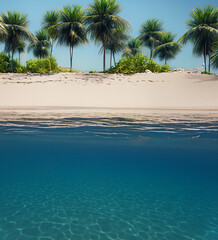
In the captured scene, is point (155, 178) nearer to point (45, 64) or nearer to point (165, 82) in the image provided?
point (165, 82)

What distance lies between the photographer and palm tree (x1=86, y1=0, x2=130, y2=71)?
22.8m

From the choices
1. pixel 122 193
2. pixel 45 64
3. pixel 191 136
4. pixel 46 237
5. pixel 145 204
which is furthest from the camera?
pixel 45 64

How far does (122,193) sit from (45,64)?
746 inches

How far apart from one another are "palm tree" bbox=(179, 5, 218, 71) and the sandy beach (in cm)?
1007

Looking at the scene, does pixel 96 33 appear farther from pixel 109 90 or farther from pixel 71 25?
pixel 109 90

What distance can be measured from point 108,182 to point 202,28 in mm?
27225

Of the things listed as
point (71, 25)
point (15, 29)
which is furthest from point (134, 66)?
point (15, 29)

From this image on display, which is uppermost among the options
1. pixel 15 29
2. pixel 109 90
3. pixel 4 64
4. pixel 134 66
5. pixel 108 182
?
pixel 15 29

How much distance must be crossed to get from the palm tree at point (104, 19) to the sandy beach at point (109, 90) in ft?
23.9

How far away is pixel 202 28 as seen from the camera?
25781 mm

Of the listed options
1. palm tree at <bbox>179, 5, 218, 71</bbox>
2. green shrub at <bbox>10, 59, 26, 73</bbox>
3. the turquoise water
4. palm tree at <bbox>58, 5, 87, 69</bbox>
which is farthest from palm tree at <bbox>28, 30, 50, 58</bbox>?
the turquoise water

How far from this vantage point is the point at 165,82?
17.2m

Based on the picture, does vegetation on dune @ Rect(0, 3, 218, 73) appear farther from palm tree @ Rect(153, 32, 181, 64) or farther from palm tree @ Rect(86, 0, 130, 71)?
palm tree @ Rect(153, 32, 181, 64)

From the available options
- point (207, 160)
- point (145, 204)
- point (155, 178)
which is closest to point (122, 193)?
point (145, 204)
